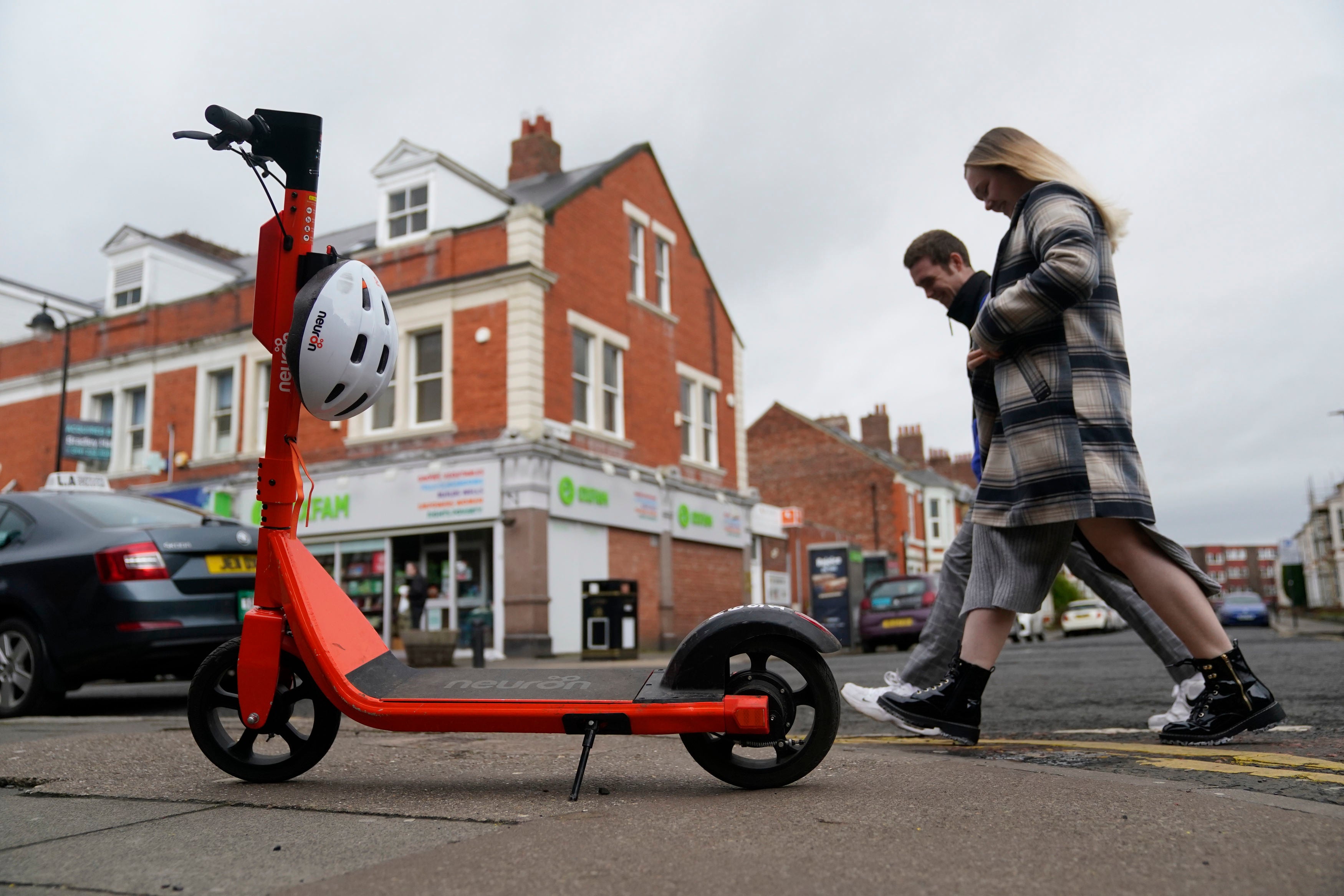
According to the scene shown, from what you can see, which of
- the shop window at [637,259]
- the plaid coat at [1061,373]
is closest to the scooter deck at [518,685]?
the plaid coat at [1061,373]

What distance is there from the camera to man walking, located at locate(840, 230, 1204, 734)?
13.0ft

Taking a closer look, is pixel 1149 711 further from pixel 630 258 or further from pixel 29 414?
pixel 29 414

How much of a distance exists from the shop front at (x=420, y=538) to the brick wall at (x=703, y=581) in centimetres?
379

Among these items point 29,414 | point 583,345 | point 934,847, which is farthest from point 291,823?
point 29,414

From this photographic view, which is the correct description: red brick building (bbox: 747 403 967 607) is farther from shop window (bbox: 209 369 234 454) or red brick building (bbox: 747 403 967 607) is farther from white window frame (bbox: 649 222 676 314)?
shop window (bbox: 209 369 234 454)

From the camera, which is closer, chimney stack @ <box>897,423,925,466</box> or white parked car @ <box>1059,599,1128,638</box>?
white parked car @ <box>1059,599,1128,638</box>

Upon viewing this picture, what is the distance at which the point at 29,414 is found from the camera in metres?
25.9

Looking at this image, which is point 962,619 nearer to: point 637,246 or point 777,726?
point 777,726

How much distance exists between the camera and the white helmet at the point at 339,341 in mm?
3139

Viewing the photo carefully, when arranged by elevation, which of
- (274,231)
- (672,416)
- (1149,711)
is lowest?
(1149,711)

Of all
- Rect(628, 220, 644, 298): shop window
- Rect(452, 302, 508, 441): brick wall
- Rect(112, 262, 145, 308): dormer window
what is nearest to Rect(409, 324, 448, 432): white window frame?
Rect(452, 302, 508, 441): brick wall

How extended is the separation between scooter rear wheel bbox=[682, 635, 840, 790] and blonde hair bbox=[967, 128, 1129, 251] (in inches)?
76.4

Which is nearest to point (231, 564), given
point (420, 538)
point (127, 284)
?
point (420, 538)

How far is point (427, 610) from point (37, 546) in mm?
12924
